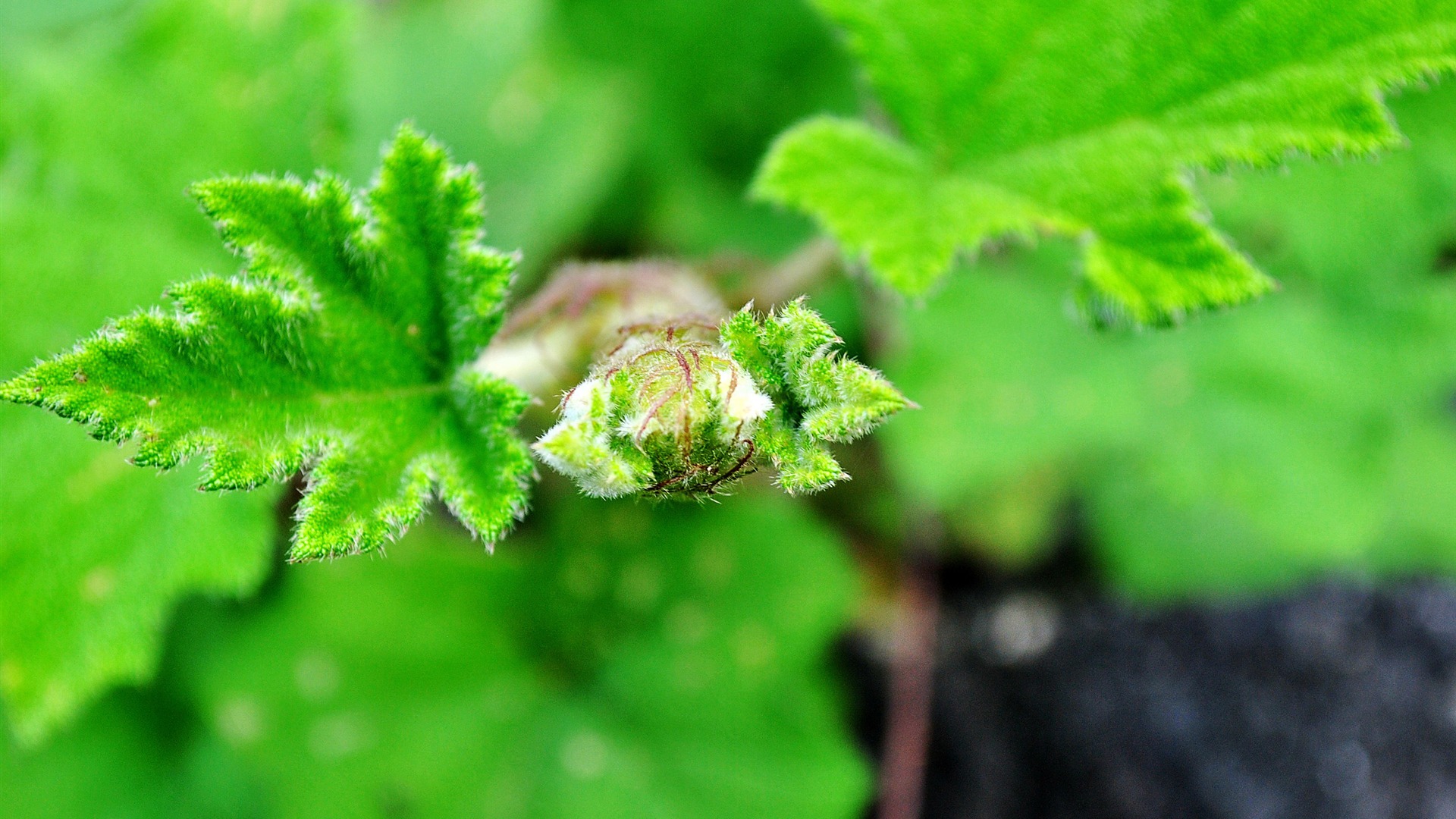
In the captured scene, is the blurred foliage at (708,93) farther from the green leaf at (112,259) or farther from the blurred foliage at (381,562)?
the green leaf at (112,259)

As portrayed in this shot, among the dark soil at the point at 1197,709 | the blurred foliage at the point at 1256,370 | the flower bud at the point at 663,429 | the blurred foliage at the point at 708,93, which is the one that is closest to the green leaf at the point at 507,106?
the blurred foliage at the point at 708,93

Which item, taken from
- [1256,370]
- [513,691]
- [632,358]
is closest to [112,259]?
[513,691]

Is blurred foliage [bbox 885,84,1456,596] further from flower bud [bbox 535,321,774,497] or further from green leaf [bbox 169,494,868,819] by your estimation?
flower bud [bbox 535,321,774,497]

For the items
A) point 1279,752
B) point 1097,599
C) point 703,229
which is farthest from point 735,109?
point 1279,752

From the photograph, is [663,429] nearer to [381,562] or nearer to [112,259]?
[112,259]

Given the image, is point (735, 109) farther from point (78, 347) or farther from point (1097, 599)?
point (78, 347)

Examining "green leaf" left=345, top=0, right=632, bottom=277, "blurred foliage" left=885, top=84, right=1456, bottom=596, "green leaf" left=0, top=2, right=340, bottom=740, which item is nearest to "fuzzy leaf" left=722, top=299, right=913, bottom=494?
"green leaf" left=0, top=2, right=340, bottom=740
